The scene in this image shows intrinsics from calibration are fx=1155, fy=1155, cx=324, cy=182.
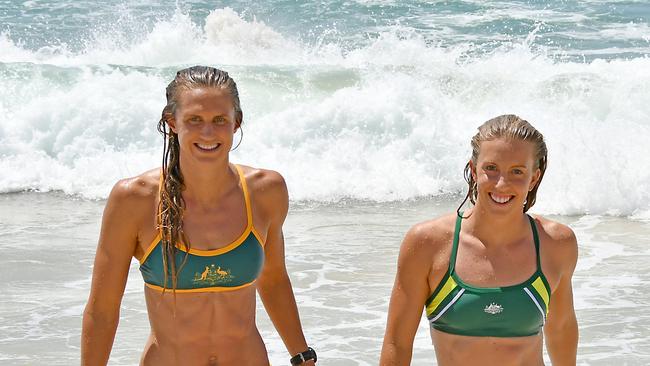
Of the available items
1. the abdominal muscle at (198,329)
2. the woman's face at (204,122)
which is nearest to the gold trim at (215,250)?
the abdominal muscle at (198,329)

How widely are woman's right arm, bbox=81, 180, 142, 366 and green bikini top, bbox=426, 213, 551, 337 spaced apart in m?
0.89

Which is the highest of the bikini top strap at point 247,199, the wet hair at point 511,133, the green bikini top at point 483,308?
the wet hair at point 511,133

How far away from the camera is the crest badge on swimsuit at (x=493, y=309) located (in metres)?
3.25

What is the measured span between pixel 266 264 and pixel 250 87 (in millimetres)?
11860

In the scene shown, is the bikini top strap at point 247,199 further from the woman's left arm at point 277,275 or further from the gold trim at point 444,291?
the gold trim at point 444,291

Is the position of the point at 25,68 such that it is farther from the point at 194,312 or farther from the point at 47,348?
the point at 194,312

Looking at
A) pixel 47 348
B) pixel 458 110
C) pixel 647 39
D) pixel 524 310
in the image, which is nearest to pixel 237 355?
pixel 524 310

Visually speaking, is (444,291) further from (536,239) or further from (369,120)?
(369,120)

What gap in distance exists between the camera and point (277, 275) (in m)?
3.61

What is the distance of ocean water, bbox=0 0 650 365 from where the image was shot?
7176 mm

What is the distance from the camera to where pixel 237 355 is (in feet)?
11.3

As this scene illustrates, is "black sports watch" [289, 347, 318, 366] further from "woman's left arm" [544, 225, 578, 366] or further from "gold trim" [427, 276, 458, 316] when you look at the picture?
"woman's left arm" [544, 225, 578, 366]

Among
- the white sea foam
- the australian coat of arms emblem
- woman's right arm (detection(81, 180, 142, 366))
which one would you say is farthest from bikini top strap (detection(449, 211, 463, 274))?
the white sea foam

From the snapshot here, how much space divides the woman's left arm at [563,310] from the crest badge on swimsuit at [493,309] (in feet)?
0.77
